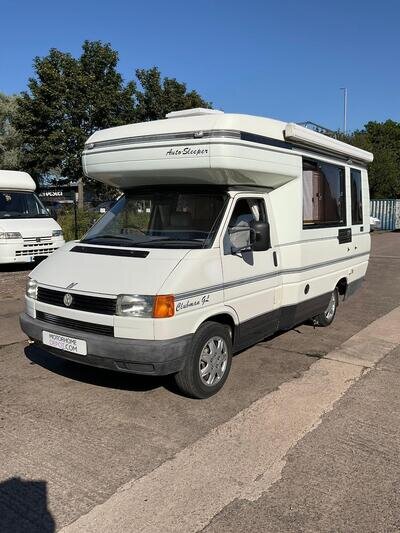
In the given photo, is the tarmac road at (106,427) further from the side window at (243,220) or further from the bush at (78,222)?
the bush at (78,222)

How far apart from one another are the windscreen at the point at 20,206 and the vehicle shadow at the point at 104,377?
7.60 m

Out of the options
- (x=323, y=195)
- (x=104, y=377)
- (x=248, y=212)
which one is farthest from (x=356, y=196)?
(x=104, y=377)

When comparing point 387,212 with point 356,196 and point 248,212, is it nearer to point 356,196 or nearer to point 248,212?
point 356,196

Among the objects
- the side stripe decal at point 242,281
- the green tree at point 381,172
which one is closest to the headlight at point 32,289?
the side stripe decal at point 242,281

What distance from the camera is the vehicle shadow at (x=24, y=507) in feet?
9.70

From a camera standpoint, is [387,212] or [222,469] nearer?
[222,469]

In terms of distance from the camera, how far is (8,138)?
35656 mm

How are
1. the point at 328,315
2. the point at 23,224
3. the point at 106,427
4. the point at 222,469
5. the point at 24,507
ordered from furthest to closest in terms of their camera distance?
the point at 23,224, the point at 328,315, the point at 106,427, the point at 222,469, the point at 24,507

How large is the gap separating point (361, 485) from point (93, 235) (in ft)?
11.7

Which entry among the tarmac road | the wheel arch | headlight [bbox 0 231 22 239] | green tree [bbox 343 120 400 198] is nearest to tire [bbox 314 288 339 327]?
the tarmac road

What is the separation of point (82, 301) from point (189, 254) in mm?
1010

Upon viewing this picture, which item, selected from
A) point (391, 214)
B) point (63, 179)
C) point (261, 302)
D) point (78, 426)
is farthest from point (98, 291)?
point (391, 214)

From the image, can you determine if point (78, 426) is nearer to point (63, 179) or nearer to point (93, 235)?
point (93, 235)

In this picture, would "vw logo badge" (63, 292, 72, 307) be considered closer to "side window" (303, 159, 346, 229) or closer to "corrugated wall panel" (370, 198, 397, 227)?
"side window" (303, 159, 346, 229)
